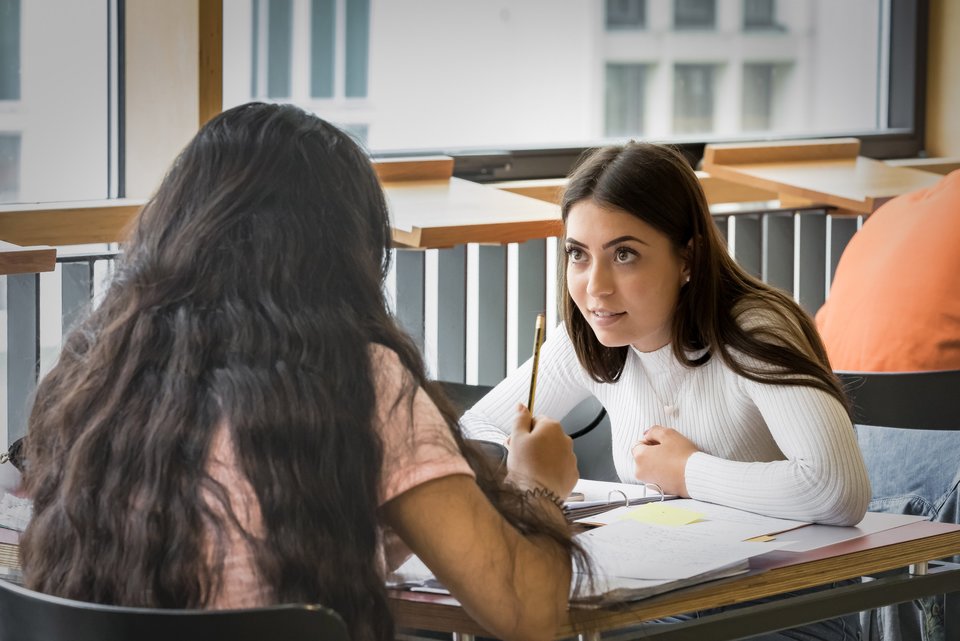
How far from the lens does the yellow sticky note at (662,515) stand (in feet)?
5.28

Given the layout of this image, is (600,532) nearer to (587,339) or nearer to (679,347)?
(679,347)

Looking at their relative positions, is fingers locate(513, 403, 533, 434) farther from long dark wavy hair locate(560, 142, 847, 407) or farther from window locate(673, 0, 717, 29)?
window locate(673, 0, 717, 29)

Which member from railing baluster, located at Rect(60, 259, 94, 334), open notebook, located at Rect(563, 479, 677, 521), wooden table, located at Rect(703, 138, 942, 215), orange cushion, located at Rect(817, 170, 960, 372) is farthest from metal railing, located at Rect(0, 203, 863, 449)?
orange cushion, located at Rect(817, 170, 960, 372)

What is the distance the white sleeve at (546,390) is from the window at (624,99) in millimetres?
1732

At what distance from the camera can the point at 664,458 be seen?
5.91ft

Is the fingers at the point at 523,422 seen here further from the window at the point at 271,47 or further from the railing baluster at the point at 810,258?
the railing baluster at the point at 810,258

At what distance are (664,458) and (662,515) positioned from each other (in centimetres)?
17

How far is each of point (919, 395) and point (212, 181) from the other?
4.47 ft

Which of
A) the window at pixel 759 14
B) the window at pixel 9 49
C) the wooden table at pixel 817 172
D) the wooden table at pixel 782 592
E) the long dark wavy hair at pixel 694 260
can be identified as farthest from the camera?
the window at pixel 759 14

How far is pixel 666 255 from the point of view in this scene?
75.4 inches

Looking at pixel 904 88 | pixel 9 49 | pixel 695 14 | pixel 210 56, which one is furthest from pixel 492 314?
pixel 904 88

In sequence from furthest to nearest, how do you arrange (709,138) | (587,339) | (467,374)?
1. (709,138)
2. (467,374)
3. (587,339)

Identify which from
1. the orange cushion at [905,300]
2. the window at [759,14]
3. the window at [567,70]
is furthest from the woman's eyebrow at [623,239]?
the window at [759,14]

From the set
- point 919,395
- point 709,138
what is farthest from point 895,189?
point 919,395
